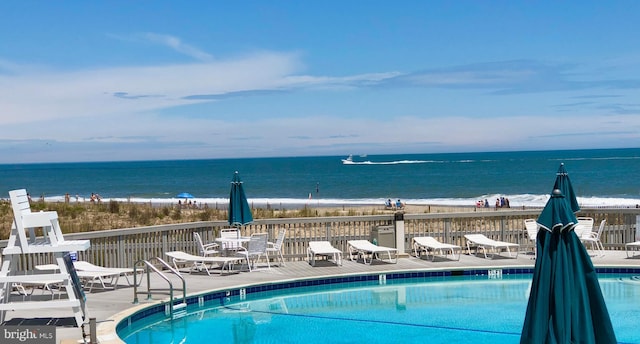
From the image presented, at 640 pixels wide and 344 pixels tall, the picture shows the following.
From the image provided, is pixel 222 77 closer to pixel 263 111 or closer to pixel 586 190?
pixel 263 111

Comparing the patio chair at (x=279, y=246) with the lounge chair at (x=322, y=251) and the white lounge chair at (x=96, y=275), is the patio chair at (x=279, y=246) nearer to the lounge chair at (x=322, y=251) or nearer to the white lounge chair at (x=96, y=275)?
the lounge chair at (x=322, y=251)

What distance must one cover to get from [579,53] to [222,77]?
22.9 meters

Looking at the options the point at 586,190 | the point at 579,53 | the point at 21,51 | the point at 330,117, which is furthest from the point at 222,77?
the point at 586,190

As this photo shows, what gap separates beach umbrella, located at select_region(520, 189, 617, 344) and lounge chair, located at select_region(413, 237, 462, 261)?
25.4 ft

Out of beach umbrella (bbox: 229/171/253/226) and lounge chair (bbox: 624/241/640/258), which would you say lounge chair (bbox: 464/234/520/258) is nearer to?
lounge chair (bbox: 624/241/640/258)

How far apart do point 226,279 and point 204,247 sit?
1315mm

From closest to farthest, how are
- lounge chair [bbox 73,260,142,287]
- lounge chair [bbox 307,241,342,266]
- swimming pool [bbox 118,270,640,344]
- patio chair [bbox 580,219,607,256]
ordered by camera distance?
swimming pool [bbox 118,270,640,344] < lounge chair [bbox 73,260,142,287] < lounge chair [bbox 307,241,342,266] < patio chair [bbox 580,219,607,256]

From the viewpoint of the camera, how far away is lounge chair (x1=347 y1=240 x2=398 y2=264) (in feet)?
44.9

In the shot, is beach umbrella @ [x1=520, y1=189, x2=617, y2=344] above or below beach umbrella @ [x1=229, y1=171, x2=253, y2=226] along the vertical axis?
below

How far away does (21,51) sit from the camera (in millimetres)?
28422

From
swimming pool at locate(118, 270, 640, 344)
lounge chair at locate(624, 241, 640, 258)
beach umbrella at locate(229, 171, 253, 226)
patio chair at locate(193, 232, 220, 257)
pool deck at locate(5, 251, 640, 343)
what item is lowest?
swimming pool at locate(118, 270, 640, 344)

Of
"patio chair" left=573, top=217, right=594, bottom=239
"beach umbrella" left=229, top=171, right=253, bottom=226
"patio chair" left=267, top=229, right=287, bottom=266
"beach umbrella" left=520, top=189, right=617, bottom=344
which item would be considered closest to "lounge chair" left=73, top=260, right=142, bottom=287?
"beach umbrella" left=229, top=171, right=253, bottom=226

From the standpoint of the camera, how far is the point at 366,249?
13.6 metres

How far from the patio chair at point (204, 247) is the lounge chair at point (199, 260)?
0.66 ft
